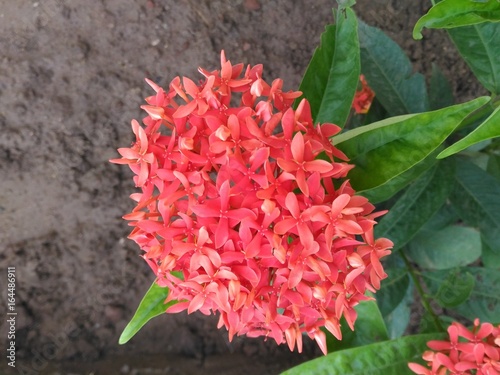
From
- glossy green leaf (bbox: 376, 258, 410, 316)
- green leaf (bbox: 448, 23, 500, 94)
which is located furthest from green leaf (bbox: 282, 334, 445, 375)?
green leaf (bbox: 448, 23, 500, 94)

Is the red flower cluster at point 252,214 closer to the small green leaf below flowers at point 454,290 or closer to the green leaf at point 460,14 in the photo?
the green leaf at point 460,14

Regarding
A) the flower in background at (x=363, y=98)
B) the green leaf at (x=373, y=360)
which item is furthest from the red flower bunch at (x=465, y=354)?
the flower in background at (x=363, y=98)

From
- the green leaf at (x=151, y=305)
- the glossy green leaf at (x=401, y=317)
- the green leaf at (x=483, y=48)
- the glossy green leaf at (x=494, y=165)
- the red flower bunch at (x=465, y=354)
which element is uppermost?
the green leaf at (x=483, y=48)

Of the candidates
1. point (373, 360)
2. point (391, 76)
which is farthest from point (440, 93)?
point (373, 360)

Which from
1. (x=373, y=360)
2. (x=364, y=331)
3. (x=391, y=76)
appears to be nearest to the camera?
(x=373, y=360)

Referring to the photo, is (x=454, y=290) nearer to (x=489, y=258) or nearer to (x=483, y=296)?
(x=483, y=296)
